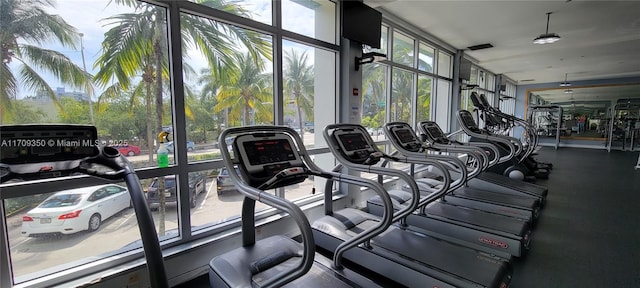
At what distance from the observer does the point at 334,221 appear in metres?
2.92

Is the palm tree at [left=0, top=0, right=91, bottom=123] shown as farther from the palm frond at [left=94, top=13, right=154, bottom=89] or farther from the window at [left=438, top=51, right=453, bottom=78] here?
the window at [left=438, top=51, right=453, bottom=78]

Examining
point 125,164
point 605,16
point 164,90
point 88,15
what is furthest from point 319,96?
point 605,16

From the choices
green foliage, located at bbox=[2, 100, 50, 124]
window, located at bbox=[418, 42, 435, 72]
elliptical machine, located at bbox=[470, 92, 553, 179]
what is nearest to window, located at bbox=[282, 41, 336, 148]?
green foliage, located at bbox=[2, 100, 50, 124]

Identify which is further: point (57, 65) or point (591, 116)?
point (591, 116)

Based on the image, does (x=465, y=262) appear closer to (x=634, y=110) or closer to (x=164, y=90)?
(x=164, y=90)

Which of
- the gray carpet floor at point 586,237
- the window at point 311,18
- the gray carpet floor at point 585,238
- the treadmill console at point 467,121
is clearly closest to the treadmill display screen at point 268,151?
the gray carpet floor at point 585,238

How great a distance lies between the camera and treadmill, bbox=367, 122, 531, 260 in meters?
2.67

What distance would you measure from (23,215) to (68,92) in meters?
0.86

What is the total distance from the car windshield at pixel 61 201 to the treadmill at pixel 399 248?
1.98 meters

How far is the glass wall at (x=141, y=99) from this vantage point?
1827 mm

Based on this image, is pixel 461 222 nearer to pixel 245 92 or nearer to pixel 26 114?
pixel 245 92

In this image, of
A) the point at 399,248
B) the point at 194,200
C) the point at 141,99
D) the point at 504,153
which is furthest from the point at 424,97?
the point at 141,99

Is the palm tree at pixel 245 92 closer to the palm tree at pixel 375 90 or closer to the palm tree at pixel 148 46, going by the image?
the palm tree at pixel 148 46

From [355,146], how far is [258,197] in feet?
4.41
